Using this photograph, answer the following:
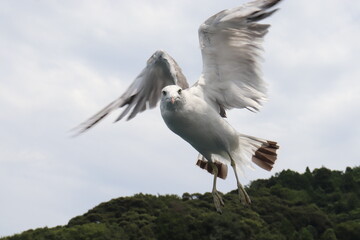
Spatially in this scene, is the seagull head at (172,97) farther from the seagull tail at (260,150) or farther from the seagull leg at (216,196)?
the seagull tail at (260,150)

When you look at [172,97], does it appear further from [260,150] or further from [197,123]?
[260,150]

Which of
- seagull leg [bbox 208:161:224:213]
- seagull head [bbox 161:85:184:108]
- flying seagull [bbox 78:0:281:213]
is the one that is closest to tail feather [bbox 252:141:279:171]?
flying seagull [bbox 78:0:281:213]

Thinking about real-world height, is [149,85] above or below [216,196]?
above

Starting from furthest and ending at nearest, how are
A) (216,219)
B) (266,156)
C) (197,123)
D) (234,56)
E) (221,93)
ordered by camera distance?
(216,219)
(266,156)
(221,93)
(234,56)
(197,123)

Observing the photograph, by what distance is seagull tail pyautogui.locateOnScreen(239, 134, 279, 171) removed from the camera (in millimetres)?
15273

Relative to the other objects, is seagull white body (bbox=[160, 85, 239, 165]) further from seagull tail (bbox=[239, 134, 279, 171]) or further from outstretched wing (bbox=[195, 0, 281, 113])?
seagull tail (bbox=[239, 134, 279, 171])

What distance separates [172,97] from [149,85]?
3.11 meters

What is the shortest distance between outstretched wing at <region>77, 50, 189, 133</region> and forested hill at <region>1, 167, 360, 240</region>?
26930 millimetres

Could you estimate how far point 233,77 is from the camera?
47.1 ft

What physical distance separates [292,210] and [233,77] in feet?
187

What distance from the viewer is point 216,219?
5388cm

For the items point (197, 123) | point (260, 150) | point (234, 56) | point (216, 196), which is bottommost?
point (216, 196)

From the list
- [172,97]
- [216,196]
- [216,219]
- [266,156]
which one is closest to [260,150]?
[266,156]

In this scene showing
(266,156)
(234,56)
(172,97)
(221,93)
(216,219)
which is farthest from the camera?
(216,219)
